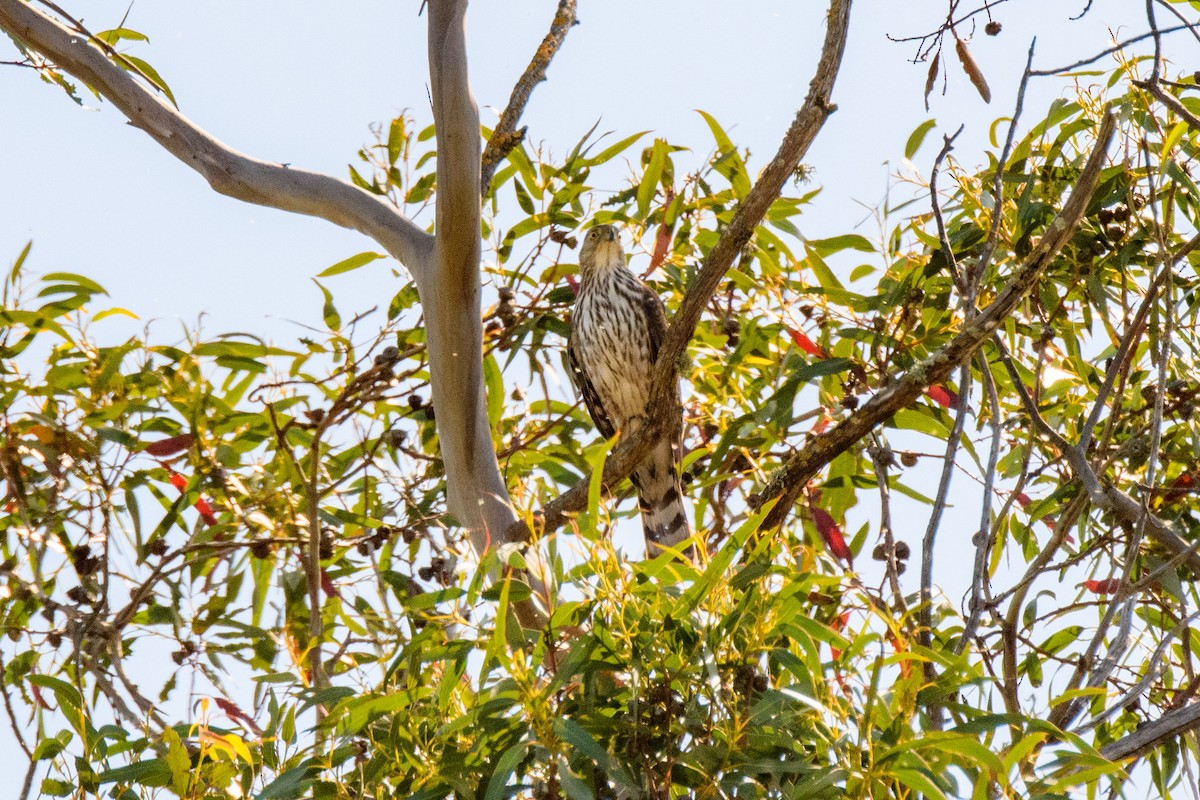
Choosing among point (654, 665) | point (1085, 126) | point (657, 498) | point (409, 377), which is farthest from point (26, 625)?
point (1085, 126)

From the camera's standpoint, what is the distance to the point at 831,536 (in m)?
3.26

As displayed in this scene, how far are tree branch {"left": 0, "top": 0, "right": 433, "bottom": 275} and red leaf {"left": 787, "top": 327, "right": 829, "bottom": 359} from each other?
3.58ft

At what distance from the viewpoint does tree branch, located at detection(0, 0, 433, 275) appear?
107 inches

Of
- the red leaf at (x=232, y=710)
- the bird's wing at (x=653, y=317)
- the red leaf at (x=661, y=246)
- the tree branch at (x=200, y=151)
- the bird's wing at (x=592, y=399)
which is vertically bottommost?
the red leaf at (x=232, y=710)

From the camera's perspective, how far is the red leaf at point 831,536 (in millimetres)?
3242

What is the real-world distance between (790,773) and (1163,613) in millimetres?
1711

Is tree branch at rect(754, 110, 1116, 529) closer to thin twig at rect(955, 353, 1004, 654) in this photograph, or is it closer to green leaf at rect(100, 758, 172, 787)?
thin twig at rect(955, 353, 1004, 654)

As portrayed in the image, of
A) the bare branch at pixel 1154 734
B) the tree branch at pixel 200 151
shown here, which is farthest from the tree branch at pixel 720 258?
the bare branch at pixel 1154 734

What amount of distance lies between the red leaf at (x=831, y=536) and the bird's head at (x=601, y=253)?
6.12 ft

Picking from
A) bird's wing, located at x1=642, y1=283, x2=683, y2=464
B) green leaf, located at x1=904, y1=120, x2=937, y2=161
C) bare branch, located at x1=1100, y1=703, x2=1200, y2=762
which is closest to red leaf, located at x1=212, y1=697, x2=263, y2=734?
bare branch, located at x1=1100, y1=703, x2=1200, y2=762

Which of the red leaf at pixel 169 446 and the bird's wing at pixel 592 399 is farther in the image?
the bird's wing at pixel 592 399

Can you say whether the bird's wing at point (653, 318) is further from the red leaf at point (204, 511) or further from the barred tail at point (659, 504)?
the red leaf at point (204, 511)

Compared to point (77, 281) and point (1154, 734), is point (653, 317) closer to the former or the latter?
point (77, 281)

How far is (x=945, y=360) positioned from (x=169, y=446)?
6.18 feet
